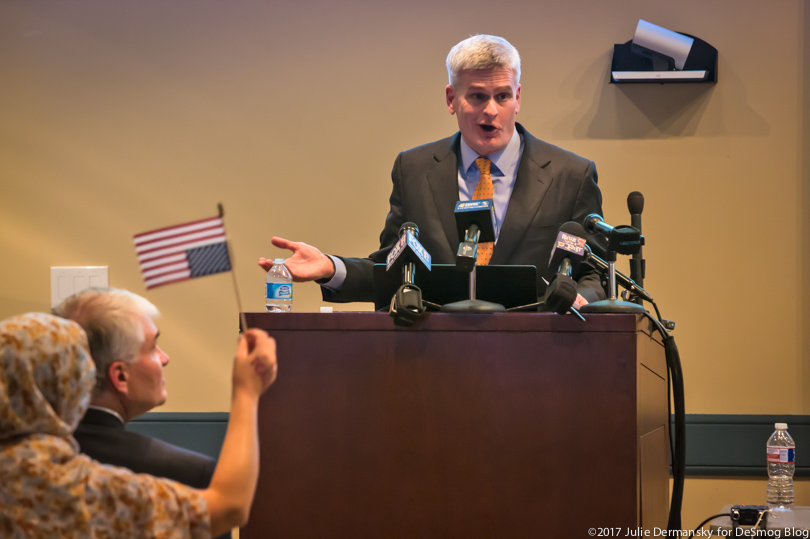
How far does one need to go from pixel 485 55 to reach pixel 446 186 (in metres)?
0.43

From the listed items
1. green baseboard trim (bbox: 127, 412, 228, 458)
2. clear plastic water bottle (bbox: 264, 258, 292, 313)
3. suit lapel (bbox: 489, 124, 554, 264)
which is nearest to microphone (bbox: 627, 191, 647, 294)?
suit lapel (bbox: 489, 124, 554, 264)

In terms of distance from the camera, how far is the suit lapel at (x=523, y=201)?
2.55m

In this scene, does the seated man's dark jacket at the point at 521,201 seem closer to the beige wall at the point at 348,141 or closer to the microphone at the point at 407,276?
the microphone at the point at 407,276

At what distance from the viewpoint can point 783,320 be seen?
378cm

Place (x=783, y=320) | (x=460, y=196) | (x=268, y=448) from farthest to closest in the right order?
(x=783, y=320), (x=460, y=196), (x=268, y=448)

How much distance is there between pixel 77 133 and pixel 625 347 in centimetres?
326

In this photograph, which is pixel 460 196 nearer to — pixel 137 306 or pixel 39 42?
pixel 137 306

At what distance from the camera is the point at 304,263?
2.19m

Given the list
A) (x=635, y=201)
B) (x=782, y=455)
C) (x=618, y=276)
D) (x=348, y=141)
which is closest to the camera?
(x=618, y=276)

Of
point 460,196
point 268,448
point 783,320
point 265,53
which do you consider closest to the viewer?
point 268,448

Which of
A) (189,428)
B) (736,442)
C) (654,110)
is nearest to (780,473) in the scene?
(736,442)

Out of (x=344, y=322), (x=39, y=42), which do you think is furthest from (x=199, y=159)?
(x=344, y=322)

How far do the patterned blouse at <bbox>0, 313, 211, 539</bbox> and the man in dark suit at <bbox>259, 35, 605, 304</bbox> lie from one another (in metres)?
1.40

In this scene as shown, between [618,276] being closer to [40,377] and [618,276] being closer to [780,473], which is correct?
[40,377]
